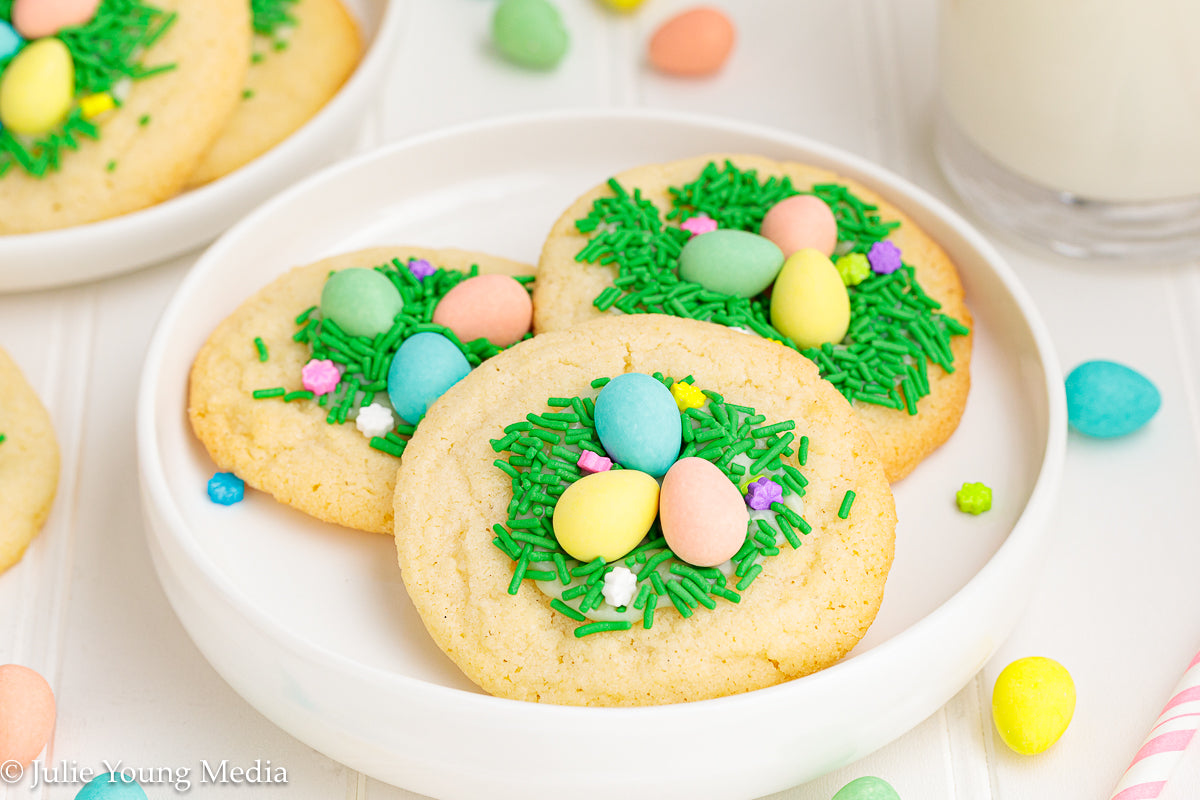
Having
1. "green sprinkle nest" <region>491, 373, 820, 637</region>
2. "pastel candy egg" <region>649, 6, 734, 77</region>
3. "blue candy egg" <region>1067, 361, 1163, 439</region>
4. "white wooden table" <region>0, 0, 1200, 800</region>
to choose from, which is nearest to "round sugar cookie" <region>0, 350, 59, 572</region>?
"white wooden table" <region>0, 0, 1200, 800</region>

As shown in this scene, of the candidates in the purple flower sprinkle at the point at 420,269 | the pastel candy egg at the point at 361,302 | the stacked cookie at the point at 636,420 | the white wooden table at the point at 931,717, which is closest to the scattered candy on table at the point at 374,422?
the stacked cookie at the point at 636,420

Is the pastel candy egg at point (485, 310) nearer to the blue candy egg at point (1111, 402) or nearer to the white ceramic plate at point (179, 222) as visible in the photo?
the white ceramic plate at point (179, 222)

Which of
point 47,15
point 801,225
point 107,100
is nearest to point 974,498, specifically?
point 801,225

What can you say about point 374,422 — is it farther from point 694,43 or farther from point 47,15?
point 694,43

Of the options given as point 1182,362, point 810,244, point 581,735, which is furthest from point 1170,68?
point 581,735

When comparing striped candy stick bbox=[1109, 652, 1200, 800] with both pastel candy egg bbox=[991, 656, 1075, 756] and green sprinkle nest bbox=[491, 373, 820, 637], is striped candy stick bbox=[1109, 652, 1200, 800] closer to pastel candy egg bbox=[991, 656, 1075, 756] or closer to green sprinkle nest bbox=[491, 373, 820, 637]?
pastel candy egg bbox=[991, 656, 1075, 756]
